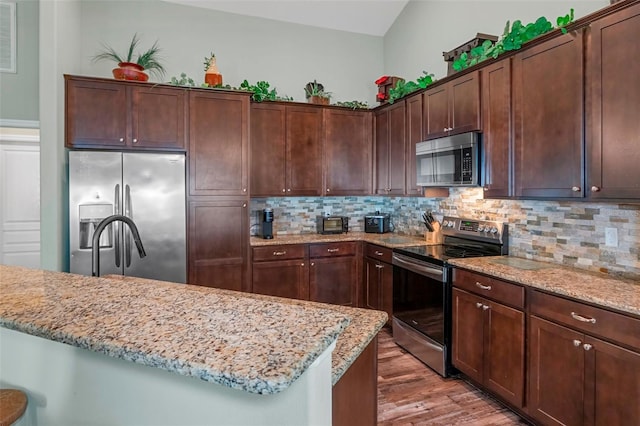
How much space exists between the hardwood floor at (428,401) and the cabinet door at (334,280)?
3.46 ft

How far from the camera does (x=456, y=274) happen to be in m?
2.80

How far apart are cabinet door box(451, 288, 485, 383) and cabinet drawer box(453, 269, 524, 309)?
0.06 metres

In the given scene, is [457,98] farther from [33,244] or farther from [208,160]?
[33,244]

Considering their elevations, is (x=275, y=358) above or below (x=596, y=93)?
below

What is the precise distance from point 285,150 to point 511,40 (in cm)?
240

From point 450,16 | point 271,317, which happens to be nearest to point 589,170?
point 271,317

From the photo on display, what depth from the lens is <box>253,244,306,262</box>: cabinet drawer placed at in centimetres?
380

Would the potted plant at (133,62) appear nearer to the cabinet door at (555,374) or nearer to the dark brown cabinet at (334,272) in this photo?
the dark brown cabinet at (334,272)

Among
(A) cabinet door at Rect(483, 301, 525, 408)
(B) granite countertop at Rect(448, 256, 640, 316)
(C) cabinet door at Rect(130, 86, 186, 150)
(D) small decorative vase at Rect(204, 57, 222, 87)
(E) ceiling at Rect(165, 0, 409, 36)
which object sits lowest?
(A) cabinet door at Rect(483, 301, 525, 408)

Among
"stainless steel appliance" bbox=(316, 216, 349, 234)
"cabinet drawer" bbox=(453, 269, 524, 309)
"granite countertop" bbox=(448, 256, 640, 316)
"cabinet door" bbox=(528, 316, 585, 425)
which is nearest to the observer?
"granite countertop" bbox=(448, 256, 640, 316)

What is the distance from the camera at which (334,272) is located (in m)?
4.12

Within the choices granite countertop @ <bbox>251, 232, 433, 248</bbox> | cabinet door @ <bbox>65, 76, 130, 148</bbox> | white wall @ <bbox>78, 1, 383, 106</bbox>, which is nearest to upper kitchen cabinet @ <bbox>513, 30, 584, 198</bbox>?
granite countertop @ <bbox>251, 232, 433, 248</bbox>

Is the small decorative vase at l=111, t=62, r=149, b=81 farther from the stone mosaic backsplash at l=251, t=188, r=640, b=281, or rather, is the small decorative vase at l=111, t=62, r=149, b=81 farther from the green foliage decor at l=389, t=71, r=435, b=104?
the green foliage decor at l=389, t=71, r=435, b=104

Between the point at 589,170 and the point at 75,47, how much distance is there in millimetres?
4355
